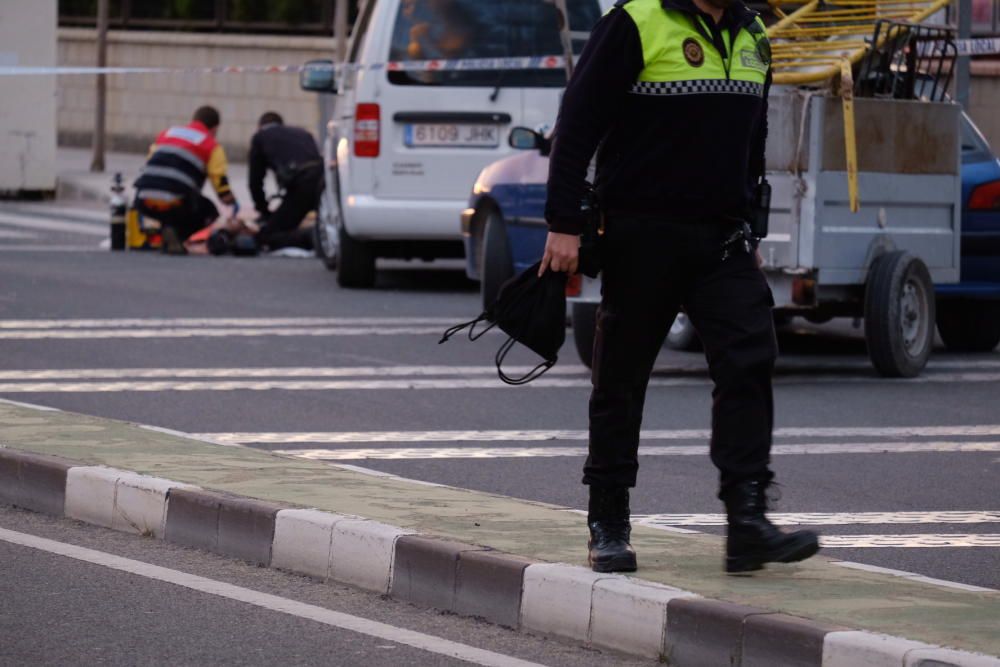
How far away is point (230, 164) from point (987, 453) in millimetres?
23661

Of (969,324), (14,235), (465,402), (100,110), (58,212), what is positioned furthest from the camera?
(100,110)

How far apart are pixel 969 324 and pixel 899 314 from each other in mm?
2141

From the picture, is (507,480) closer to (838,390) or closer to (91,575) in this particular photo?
(91,575)

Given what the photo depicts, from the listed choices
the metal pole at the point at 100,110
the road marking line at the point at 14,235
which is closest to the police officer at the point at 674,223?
the road marking line at the point at 14,235

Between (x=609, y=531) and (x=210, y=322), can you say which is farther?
(x=210, y=322)

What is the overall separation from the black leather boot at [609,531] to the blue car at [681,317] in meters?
6.12

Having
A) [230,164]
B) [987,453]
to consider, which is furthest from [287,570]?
[230,164]

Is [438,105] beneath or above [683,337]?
above

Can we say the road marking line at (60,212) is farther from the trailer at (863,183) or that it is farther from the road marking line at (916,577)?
the road marking line at (916,577)

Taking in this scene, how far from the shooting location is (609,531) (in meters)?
5.93

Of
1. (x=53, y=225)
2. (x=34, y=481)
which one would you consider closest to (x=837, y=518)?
(x=34, y=481)

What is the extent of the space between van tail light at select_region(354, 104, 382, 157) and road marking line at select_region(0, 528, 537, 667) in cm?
829

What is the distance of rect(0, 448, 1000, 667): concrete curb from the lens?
17.0 feet

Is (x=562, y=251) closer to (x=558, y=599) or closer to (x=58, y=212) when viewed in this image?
(x=558, y=599)
